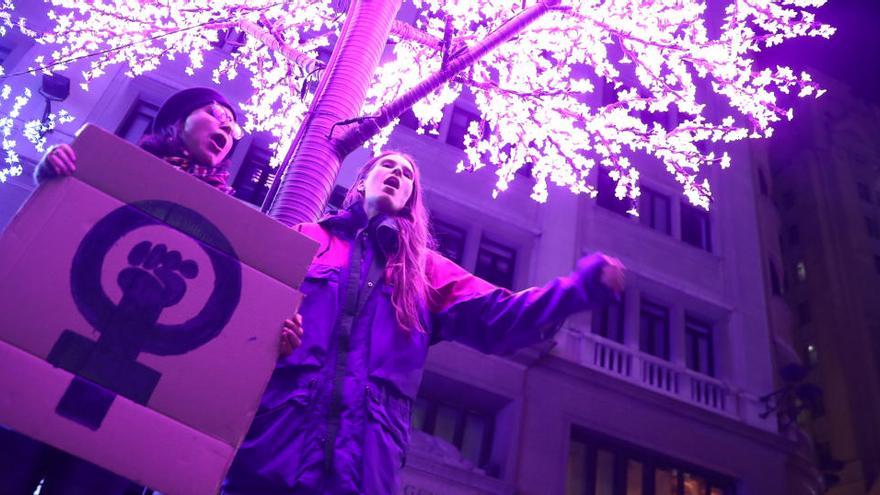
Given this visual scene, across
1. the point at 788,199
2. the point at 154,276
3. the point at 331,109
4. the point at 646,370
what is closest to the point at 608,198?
the point at 646,370

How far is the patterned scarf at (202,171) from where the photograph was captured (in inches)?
110

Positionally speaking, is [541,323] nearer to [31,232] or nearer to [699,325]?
[31,232]

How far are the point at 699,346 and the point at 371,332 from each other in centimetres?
1226

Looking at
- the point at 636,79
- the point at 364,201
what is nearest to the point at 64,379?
the point at 364,201

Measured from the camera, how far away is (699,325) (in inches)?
527

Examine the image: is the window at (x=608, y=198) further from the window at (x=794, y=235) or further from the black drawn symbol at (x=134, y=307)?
the window at (x=794, y=235)

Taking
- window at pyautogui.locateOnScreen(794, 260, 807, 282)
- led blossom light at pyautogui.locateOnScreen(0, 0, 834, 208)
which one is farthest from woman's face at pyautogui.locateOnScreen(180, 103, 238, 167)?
window at pyautogui.locateOnScreen(794, 260, 807, 282)

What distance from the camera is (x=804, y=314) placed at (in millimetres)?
30453

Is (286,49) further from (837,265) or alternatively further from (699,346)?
(837,265)

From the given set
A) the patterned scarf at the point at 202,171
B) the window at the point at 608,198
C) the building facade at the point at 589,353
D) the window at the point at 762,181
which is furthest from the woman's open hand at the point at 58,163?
the window at the point at 762,181

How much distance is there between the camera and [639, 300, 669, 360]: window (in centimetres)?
1256

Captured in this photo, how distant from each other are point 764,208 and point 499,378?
11848 millimetres

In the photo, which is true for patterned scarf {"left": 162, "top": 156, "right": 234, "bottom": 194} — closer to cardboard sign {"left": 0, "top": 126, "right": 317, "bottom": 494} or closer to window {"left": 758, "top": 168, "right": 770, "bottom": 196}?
cardboard sign {"left": 0, "top": 126, "right": 317, "bottom": 494}

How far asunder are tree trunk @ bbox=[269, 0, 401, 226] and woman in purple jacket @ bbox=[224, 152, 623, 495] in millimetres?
815
